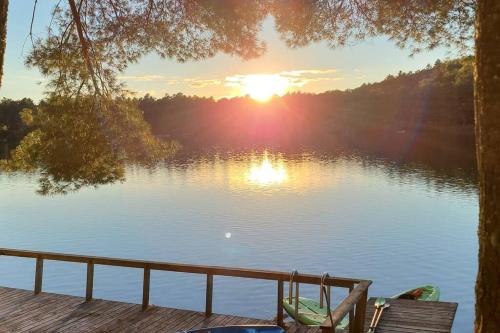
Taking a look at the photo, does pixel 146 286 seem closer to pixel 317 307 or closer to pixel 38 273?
pixel 38 273

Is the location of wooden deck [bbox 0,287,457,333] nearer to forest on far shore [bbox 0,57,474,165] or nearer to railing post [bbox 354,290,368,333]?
railing post [bbox 354,290,368,333]

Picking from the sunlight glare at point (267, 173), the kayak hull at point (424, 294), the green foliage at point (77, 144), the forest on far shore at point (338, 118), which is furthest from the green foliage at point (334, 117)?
the green foliage at point (77, 144)

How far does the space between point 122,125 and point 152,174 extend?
136 ft

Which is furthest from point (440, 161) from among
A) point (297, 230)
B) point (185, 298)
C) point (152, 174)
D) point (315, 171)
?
point (185, 298)

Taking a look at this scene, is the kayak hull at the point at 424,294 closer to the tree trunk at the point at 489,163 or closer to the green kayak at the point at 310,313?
the green kayak at the point at 310,313

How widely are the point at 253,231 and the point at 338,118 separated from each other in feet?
354

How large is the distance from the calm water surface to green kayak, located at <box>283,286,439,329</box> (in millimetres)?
2708

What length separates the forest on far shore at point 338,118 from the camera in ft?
277

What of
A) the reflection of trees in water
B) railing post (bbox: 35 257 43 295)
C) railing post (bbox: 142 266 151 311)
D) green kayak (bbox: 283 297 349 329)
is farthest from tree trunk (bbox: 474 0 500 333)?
the reflection of trees in water

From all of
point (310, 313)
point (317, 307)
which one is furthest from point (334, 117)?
point (310, 313)

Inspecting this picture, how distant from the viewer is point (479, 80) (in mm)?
4188

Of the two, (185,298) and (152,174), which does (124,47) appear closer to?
(185,298)

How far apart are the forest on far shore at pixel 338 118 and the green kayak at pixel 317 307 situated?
4941 cm

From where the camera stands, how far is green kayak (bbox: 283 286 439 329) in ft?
43.9
